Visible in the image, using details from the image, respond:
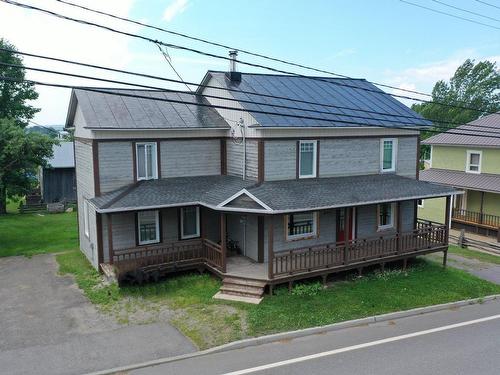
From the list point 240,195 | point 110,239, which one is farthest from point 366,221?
point 110,239

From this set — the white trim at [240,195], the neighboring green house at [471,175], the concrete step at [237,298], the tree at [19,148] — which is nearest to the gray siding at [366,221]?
the white trim at [240,195]

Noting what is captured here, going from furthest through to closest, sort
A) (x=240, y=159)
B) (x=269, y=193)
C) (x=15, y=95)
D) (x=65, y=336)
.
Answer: (x=15, y=95), (x=240, y=159), (x=269, y=193), (x=65, y=336)

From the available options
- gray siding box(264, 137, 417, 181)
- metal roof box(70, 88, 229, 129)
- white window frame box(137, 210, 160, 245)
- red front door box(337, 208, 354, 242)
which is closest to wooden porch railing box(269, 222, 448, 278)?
red front door box(337, 208, 354, 242)

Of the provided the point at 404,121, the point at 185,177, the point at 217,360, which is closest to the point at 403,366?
the point at 217,360

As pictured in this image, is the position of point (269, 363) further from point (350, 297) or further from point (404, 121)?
point (404, 121)

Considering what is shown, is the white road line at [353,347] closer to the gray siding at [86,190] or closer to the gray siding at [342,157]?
the gray siding at [342,157]

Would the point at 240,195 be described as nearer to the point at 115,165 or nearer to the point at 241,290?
the point at 241,290

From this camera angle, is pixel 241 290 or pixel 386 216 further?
pixel 386 216

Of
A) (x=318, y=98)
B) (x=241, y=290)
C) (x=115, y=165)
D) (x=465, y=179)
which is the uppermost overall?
(x=318, y=98)
